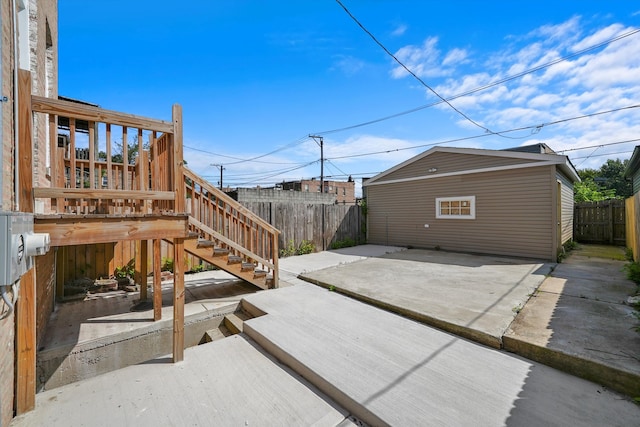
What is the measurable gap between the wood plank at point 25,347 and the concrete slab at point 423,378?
5.98 feet

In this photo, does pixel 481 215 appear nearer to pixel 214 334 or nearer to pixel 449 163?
A: pixel 449 163

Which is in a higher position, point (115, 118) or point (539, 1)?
point (539, 1)

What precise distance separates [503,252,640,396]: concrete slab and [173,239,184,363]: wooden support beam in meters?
3.36

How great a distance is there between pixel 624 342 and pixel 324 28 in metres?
6.48

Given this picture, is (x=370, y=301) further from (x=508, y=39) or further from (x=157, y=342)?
(x=508, y=39)

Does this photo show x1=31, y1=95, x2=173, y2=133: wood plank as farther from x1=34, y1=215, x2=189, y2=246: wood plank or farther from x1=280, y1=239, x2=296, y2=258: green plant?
x1=280, y1=239, x2=296, y2=258: green plant

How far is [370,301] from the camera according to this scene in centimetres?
402

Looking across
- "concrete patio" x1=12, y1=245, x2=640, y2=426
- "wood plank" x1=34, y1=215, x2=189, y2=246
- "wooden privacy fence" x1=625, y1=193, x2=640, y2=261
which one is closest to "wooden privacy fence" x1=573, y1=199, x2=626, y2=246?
"wooden privacy fence" x1=625, y1=193, x2=640, y2=261

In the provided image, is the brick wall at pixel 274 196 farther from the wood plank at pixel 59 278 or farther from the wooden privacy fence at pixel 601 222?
the wooden privacy fence at pixel 601 222

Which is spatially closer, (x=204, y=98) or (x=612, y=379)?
(x=612, y=379)

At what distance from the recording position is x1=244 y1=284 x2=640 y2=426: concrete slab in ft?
5.88

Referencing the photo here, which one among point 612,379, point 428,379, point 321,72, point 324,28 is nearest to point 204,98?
point 321,72

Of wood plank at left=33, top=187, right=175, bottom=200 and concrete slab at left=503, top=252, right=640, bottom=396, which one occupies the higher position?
wood plank at left=33, top=187, right=175, bottom=200

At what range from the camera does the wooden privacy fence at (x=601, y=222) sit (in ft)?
30.7
